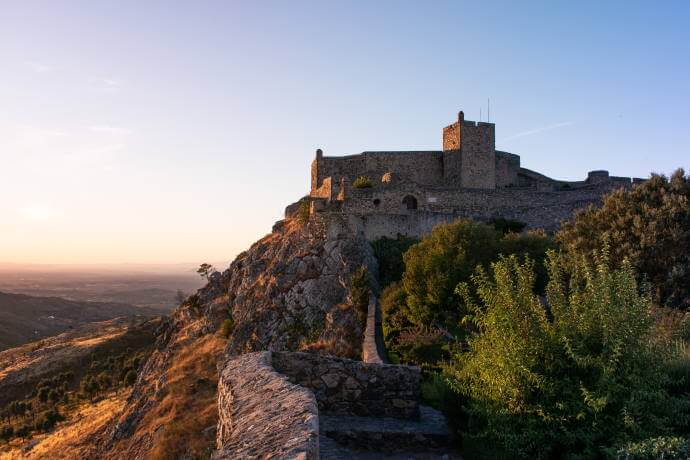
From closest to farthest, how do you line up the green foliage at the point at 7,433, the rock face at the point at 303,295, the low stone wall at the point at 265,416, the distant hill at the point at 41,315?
the low stone wall at the point at 265,416
the rock face at the point at 303,295
the green foliage at the point at 7,433
the distant hill at the point at 41,315

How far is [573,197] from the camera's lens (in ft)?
119

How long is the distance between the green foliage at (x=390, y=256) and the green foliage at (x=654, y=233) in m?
10.3

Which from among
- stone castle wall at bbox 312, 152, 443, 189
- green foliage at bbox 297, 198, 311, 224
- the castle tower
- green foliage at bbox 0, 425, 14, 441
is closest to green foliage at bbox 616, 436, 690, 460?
green foliage at bbox 297, 198, 311, 224

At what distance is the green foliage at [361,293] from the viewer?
2377cm

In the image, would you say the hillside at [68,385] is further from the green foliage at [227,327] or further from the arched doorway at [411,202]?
the arched doorway at [411,202]

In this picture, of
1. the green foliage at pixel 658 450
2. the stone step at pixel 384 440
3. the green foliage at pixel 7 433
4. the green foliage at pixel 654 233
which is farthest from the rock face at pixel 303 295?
the green foliage at pixel 7 433

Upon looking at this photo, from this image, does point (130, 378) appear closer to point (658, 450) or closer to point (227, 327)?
point (227, 327)

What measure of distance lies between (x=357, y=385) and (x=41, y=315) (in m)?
129

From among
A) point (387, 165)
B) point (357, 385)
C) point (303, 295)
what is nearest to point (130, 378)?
point (303, 295)

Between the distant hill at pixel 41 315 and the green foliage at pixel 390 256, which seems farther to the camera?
the distant hill at pixel 41 315

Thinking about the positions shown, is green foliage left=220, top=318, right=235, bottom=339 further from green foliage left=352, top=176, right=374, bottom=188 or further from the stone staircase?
the stone staircase

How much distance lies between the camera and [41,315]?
120250 millimetres

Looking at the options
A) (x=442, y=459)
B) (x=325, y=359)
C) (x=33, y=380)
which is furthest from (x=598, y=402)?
(x=33, y=380)

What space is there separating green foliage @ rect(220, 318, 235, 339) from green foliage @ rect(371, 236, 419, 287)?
33.8 feet
